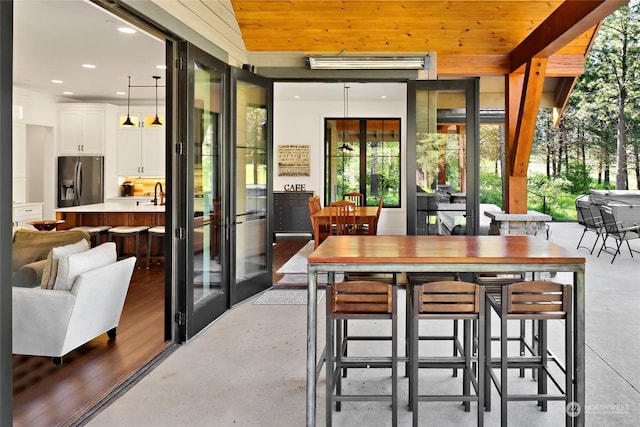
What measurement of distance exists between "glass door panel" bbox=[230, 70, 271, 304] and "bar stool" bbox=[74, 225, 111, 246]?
8.90ft

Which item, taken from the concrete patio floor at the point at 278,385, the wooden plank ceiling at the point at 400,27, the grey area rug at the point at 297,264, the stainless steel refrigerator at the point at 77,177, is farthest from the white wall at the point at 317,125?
the concrete patio floor at the point at 278,385

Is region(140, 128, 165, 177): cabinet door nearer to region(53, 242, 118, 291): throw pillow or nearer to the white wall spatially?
the white wall

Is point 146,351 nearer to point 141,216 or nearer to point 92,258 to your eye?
point 92,258

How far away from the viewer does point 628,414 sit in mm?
2623

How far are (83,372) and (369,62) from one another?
Answer: 4.13 metres

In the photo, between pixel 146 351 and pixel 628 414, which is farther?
pixel 146 351

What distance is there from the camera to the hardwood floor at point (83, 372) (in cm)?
265

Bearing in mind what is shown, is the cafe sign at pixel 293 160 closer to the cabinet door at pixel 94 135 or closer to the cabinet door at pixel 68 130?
the cabinet door at pixel 94 135

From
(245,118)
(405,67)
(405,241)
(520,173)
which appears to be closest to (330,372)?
(405,241)

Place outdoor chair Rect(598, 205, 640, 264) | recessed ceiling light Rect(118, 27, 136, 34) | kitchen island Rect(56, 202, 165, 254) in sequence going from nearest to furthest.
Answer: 1. recessed ceiling light Rect(118, 27, 136, 34)
2. kitchen island Rect(56, 202, 165, 254)
3. outdoor chair Rect(598, 205, 640, 264)

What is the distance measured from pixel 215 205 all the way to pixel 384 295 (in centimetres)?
250

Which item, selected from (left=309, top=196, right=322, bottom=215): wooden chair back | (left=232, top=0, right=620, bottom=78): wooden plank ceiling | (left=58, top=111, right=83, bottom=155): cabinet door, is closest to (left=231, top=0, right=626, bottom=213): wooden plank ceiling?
(left=232, top=0, right=620, bottom=78): wooden plank ceiling

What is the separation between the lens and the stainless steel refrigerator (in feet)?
28.6

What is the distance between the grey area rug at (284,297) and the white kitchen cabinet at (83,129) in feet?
17.0
